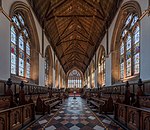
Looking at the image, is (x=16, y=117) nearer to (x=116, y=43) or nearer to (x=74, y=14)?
(x=116, y=43)

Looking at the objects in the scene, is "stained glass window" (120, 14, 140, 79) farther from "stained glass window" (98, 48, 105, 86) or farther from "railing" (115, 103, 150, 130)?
"stained glass window" (98, 48, 105, 86)

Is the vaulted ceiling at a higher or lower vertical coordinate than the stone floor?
higher

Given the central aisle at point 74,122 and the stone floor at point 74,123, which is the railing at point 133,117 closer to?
the stone floor at point 74,123

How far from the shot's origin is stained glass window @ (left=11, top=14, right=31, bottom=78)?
7900 millimetres

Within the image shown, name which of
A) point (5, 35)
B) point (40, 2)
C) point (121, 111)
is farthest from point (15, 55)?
point (121, 111)

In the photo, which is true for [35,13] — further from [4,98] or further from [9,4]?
[4,98]

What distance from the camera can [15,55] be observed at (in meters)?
8.12

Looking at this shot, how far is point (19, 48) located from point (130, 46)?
6698 mm

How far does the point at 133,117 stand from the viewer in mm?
4074

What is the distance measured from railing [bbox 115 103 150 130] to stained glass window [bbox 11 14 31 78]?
579cm

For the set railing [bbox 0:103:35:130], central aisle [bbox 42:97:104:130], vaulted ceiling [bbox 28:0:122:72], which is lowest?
central aisle [bbox 42:97:104:130]

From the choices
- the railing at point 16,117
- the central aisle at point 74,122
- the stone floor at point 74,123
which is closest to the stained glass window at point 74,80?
the central aisle at point 74,122

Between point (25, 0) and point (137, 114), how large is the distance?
25.8 feet

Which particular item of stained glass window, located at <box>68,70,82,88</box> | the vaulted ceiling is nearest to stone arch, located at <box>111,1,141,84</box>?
the vaulted ceiling
